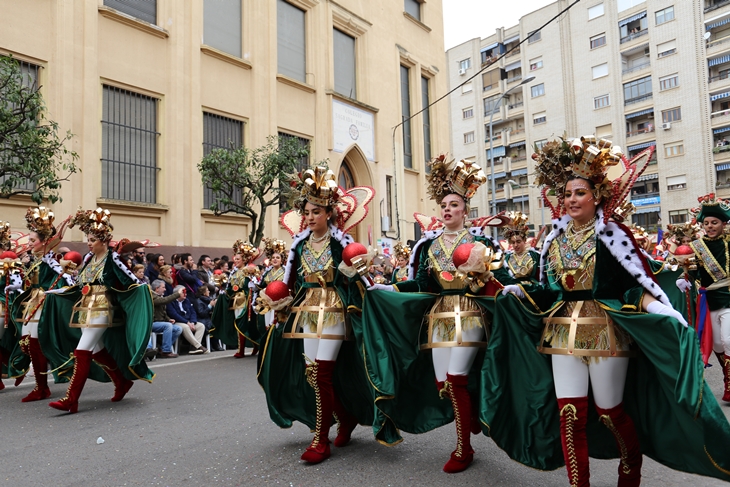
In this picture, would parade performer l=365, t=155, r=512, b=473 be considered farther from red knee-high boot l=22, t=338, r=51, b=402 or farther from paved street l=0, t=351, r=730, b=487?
red knee-high boot l=22, t=338, r=51, b=402

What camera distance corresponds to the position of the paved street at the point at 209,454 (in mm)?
4402

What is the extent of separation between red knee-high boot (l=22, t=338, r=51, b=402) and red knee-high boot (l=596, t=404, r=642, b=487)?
674 centimetres

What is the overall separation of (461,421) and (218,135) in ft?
53.4

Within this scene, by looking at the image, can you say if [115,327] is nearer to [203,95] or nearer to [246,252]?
[246,252]

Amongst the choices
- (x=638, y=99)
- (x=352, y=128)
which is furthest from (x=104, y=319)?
(x=638, y=99)

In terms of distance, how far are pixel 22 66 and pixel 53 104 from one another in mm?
1045

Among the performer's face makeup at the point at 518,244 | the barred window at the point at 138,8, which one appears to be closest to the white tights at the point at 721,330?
the performer's face makeup at the point at 518,244

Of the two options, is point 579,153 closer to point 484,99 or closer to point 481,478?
point 481,478

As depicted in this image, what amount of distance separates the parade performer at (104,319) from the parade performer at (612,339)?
495 cm

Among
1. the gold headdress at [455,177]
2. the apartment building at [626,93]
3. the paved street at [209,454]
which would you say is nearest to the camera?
the paved street at [209,454]

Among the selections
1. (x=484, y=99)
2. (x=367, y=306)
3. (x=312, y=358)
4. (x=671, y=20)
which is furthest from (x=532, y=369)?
(x=484, y=99)

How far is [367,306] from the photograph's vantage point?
4977mm

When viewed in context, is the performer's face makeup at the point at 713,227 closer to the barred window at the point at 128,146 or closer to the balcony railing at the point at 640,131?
the barred window at the point at 128,146

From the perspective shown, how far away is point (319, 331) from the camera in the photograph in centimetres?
494
